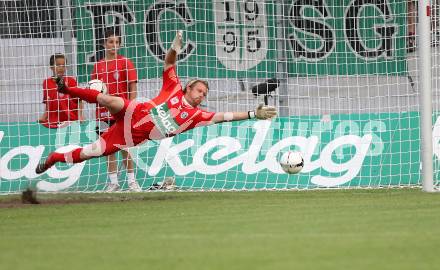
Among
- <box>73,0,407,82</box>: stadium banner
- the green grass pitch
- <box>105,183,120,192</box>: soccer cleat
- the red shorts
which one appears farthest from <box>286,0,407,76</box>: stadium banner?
the red shorts

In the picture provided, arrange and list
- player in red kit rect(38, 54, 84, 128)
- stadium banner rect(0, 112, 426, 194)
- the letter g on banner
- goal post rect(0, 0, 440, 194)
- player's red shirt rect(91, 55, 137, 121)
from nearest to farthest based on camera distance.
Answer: player's red shirt rect(91, 55, 137, 121)
stadium banner rect(0, 112, 426, 194)
goal post rect(0, 0, 440, 194)
player in red kit rect(38, 54, 84, 128)
the letter g on banner

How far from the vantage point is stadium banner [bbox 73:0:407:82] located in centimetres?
1780

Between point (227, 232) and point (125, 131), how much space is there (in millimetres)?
5055

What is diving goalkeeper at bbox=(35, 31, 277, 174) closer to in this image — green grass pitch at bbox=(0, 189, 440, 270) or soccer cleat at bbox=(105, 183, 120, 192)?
green grass pitch at bbox=(0, 189, 440, 270)

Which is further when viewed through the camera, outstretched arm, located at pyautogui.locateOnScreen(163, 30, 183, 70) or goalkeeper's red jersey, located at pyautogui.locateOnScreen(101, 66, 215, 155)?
goalkeeper's red jersey, located at pyautogui.locateOnScreen(101, 66, 215, 155)

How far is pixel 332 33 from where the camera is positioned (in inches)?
708

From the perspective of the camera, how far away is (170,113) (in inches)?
572

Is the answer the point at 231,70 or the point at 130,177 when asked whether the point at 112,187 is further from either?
the point at 231,70

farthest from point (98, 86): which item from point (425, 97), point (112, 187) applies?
point (425, 97)

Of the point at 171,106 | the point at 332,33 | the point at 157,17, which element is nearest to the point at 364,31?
the point at 332,33

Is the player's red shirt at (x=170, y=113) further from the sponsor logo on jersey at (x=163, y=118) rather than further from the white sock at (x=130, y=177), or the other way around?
the white sock at (x=130, y=177)

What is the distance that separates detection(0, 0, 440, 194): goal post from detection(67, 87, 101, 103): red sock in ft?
9.33

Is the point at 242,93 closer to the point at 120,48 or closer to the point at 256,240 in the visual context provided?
the point at 120,48

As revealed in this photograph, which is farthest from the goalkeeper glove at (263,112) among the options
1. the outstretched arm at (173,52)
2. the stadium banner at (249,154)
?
the stadium banner at (249,154)
